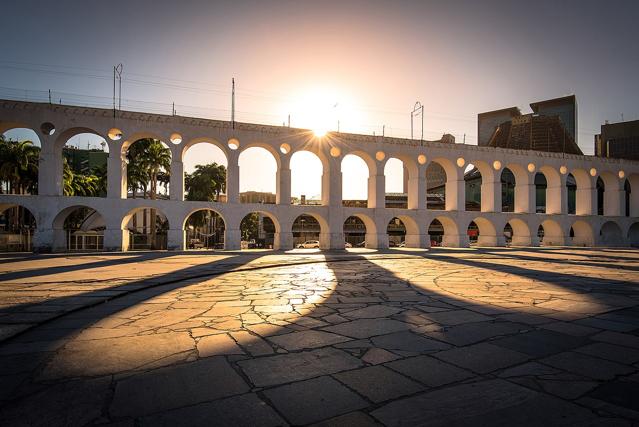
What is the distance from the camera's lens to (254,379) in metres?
3.40

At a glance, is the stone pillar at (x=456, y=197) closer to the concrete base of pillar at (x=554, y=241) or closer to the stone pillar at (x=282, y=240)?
the concrete base of pillar at (x=554, y=241)

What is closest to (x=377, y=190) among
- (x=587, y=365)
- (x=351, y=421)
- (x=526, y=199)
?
(x=526, y=199)

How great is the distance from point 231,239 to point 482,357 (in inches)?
959

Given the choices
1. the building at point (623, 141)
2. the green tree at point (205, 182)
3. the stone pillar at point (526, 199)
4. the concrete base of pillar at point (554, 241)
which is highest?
the building at point (623, 141)

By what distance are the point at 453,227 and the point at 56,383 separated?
3301 centimetres

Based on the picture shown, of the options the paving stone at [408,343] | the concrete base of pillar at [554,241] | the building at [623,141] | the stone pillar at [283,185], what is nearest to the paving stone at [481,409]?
the paving stone at [408,343]

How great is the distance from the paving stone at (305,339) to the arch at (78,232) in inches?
942

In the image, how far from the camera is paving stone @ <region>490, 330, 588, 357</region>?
13.9ft

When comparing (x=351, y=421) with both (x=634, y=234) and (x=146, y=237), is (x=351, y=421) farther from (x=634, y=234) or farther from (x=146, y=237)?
(x=634, y=234)

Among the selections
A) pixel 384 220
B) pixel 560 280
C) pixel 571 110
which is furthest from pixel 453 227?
pixel 571 110

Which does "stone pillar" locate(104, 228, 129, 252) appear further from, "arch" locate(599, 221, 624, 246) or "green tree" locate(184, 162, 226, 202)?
"arch" locate(599, 221, 624, 246)

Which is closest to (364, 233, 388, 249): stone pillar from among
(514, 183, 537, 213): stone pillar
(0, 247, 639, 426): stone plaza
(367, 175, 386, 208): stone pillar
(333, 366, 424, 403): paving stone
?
(367, 175, 386, 208): stone pillar

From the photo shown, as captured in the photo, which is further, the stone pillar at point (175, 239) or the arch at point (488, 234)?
the arch at point (488, 234)

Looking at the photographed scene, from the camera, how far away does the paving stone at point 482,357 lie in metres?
3.78
